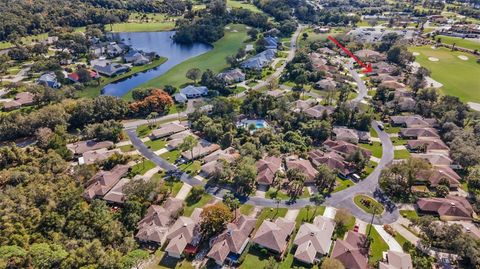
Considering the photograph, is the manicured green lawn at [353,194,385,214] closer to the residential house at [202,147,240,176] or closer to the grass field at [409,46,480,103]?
the residential house at [202,147,240,176]

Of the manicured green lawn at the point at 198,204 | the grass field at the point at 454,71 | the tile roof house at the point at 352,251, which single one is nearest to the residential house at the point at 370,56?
the grass field at the point at 454,71

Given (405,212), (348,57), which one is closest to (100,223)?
(405,212)

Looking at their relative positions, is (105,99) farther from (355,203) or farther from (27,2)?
(27,2)

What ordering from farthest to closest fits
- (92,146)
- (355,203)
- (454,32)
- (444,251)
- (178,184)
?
(454,32) < (92,146) < (178,184) < (355,203) < (444,251)

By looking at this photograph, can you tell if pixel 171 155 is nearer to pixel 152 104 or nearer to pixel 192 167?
pixel 192 167

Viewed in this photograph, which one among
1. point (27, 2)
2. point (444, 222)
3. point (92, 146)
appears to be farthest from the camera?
point (27, 2)

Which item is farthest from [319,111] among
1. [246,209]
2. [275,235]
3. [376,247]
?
[275,235]
